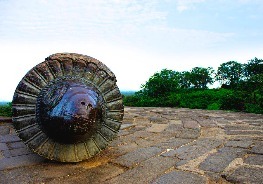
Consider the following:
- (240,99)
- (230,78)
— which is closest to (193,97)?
(240,99)

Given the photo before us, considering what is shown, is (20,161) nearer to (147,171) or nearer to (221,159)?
(147,171)

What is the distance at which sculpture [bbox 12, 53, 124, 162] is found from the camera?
7.16 feet

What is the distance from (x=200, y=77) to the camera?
13992 millimetres

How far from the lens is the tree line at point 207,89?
888cm

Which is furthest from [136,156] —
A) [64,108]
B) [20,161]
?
[20,161]

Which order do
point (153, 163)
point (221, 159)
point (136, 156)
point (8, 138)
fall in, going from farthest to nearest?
point (8, 138) < point (136, 156) < point (221, 159) < point (153, 163)

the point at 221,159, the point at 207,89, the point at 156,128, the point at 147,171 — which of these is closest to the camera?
the point at 147,171

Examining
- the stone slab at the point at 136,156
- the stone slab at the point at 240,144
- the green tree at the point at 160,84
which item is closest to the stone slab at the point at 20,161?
the stone slab at the point at 136,156

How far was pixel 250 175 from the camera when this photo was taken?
2.15 m

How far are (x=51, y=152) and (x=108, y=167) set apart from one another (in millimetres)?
549

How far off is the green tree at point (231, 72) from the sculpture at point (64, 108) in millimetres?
12604

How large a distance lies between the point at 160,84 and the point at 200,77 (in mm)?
2717

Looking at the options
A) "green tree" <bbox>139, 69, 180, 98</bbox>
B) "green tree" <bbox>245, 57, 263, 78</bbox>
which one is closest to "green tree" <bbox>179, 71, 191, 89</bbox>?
"green tree" <bbox>139, 69, 180, 98</bbox>

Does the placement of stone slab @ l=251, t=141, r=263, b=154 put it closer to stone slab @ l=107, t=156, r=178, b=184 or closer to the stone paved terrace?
the stone paved terrace
